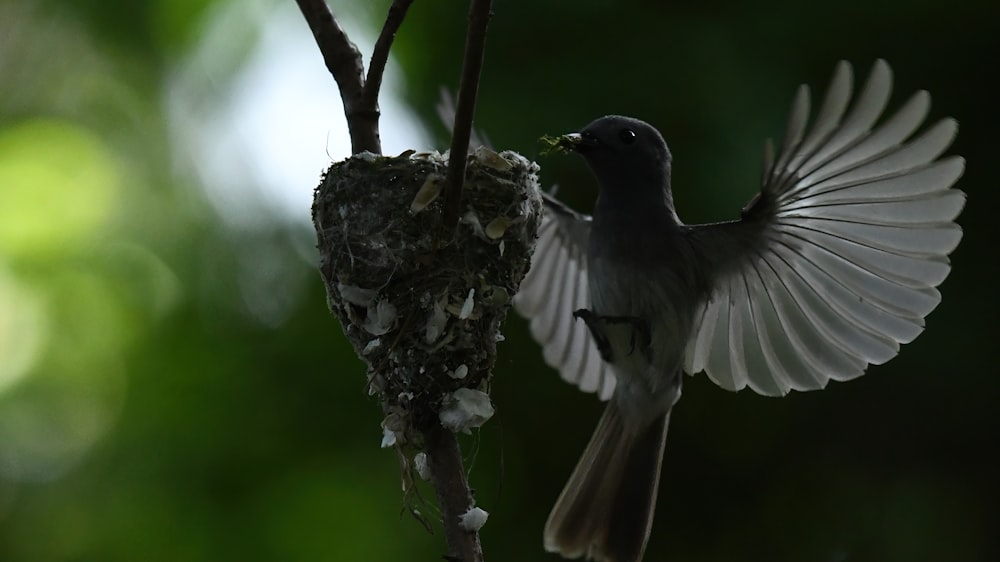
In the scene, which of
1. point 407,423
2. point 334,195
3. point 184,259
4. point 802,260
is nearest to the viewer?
point 407,423

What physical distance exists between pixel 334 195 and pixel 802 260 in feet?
5.05

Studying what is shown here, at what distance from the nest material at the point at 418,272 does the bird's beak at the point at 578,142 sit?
2.05 ft

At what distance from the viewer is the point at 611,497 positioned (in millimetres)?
3723

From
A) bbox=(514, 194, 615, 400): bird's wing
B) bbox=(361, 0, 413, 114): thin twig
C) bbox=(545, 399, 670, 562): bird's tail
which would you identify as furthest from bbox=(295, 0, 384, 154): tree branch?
bbox=(545, 399, 670, 562): bird's tail

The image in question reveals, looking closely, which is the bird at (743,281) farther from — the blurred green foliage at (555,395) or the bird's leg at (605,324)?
the blurred green foliage at (555,395)

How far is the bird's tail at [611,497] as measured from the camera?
3.64 metres

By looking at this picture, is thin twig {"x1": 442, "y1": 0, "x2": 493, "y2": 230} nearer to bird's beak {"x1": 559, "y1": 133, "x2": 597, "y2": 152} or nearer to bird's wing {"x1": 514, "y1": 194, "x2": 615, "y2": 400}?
bird's beak {"x1": 559, "y1": 133, "x2": 597, "y2": 152}

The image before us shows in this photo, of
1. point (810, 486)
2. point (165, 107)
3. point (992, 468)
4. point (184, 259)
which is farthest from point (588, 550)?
point (165, 107)

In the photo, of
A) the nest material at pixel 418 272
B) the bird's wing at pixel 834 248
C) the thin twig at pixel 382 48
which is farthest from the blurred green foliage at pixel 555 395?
the thin twig at pixel 382 48

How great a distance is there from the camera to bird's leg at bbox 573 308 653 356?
3.50m

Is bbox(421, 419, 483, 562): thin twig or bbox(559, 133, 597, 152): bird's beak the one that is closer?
bbox(421, 419, 483, 562): thin twig

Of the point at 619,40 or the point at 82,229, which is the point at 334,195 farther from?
the point at 82,229

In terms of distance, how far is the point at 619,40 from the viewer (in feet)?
15.2

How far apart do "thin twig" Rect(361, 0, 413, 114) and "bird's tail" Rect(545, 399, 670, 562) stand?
1.71 metres
